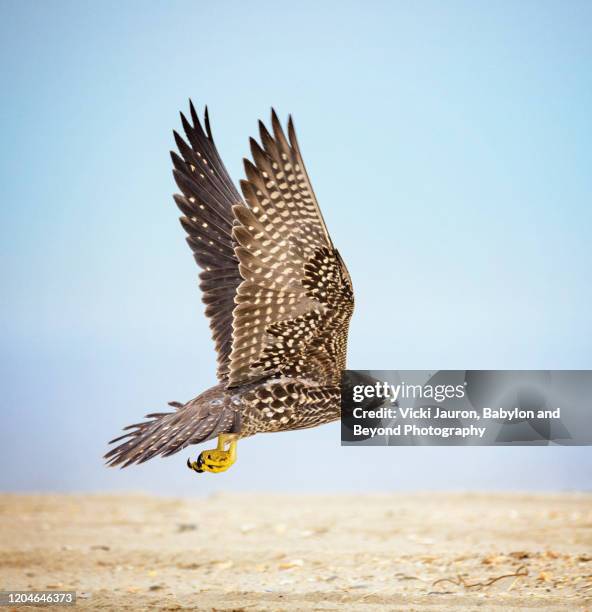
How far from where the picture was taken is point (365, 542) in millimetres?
9422

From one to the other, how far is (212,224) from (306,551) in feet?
12.2

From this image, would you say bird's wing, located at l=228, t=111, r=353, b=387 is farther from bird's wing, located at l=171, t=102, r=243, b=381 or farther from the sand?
the sand

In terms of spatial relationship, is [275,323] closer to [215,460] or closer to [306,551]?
[215,460]

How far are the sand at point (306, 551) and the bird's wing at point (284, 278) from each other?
193 cm

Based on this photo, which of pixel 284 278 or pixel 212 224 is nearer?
pixel 284 278

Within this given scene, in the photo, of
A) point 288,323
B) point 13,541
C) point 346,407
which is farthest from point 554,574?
point 13,541

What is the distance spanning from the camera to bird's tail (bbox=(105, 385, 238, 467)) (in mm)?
5543

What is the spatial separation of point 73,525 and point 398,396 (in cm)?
618

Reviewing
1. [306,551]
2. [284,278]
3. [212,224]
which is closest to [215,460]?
[284,278]

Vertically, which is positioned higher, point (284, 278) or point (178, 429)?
point (284, 278)

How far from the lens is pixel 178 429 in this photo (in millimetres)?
5770

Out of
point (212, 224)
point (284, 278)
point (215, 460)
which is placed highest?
point (212, 224)

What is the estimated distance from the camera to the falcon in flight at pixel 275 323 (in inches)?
231

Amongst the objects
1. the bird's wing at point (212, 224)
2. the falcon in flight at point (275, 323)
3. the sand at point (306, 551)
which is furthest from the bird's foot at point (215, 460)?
the bird's wing at point (212, 224)
